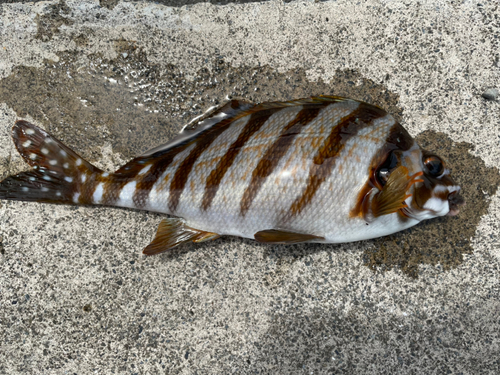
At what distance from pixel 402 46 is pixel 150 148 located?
1.73 metres

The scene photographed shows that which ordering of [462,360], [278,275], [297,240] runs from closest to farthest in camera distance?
1. [297,240]
2. [462,360]
3. [278,275]

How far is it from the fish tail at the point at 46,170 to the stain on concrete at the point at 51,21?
27.3 inches

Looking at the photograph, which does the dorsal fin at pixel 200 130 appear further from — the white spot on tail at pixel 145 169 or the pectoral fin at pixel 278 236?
the pectoral fin at pixel 278 236

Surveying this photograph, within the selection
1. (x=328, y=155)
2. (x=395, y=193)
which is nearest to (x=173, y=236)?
(x=328, y=155)

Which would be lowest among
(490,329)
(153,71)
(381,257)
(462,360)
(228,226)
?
(462,360)

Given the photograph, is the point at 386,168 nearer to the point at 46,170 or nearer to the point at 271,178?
the point at 271,178

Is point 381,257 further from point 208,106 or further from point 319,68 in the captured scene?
point 208,106

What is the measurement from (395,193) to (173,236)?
1199 millimetres

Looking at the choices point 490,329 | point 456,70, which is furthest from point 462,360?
point 456,70

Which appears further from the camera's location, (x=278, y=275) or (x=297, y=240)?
(x=278, y=275)

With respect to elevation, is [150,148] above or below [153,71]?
below

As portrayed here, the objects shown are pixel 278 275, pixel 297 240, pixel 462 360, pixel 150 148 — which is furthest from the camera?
pixel 150 148

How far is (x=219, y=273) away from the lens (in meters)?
2.02

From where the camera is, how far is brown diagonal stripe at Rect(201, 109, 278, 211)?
5.80 feet
